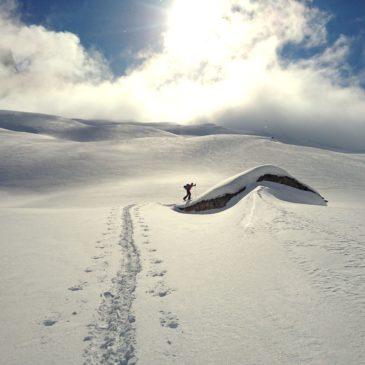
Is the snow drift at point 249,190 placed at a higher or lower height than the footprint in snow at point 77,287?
higher

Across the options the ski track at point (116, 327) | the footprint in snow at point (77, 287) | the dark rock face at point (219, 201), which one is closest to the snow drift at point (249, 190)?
the dark rock face at point (219, 201)

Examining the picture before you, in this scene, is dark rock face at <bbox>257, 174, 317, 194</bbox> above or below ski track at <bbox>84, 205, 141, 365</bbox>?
above

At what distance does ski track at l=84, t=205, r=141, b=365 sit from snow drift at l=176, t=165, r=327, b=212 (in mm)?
15149

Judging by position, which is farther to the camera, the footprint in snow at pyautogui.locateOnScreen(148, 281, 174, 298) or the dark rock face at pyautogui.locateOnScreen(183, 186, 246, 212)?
the dark rock face at pyautogui.locateOnScreen(183, 186, 246, 212)

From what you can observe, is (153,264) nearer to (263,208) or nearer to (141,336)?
(141,336)

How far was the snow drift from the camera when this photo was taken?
918 inches

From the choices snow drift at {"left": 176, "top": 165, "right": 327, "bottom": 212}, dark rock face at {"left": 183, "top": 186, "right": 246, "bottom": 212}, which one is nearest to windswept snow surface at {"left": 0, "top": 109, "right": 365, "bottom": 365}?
dark rock face at {"left": 183, "top": 186, "right": 246, "bottom": 212}

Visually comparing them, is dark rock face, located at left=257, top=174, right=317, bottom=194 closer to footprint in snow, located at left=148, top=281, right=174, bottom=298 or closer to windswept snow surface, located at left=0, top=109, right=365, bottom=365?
windswept snow surface, located at left=0, top=109, right=365, bottom=365

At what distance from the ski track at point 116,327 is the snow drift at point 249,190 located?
15149 millimetres

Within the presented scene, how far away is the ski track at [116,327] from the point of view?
495 cm

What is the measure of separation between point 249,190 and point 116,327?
19.0 meters

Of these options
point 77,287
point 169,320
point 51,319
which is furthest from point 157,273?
point 51,319

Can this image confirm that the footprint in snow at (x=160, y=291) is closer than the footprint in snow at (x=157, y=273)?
Yes

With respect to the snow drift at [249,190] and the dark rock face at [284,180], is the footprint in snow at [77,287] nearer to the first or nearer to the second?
the snow drift at [249,190]
